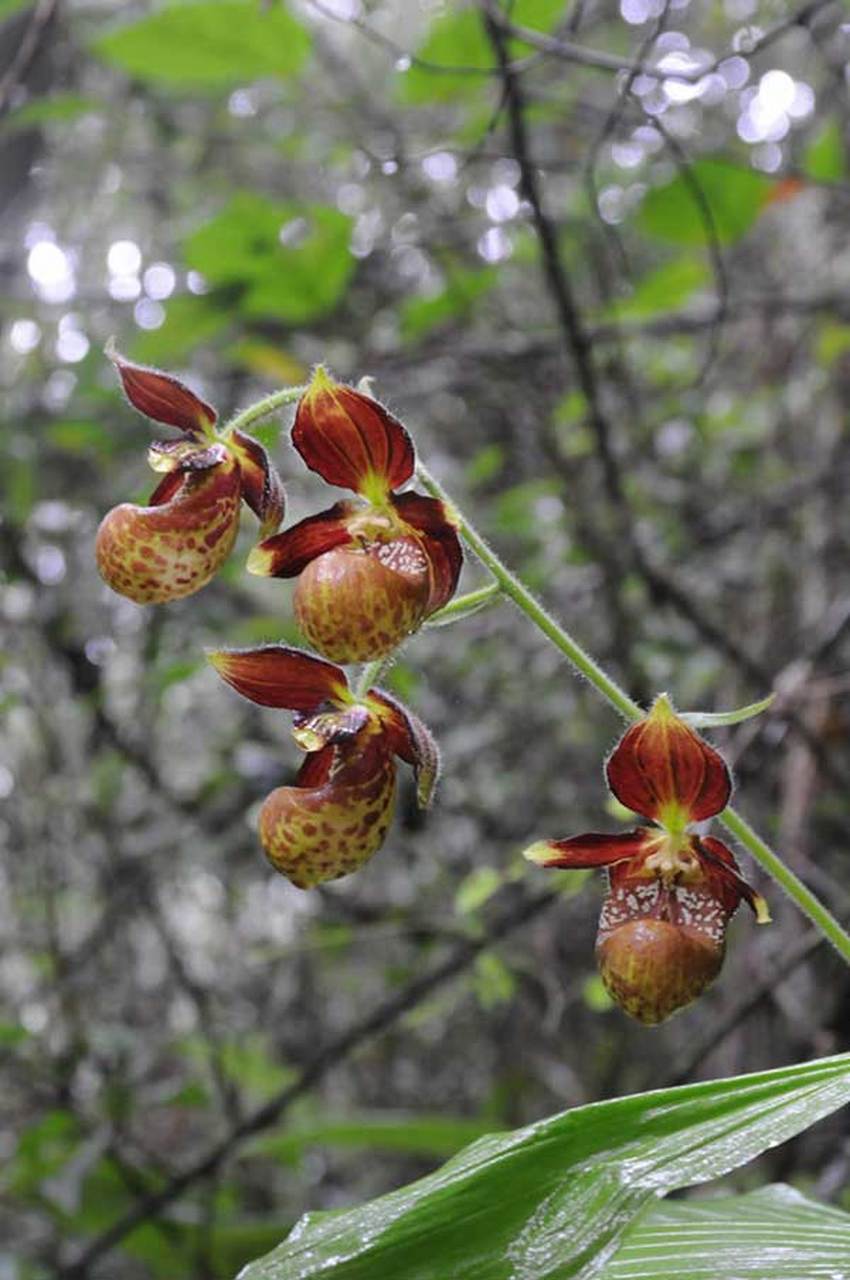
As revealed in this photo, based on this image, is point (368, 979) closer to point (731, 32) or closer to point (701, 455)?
point (701, 455)

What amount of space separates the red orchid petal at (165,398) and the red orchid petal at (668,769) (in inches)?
13.8

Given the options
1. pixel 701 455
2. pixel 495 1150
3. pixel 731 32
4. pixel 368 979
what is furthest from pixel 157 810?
pixel 731 32

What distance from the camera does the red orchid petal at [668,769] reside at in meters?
0.81

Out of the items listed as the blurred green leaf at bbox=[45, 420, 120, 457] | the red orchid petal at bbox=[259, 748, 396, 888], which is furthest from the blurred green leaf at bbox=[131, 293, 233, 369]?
the red orchid petal at bbox=[259, 748, 396, 888]

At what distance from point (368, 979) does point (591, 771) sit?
89cm

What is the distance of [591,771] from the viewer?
247 centimetres

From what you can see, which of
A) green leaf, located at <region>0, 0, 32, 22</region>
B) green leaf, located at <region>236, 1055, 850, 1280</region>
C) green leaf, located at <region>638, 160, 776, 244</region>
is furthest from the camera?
green leaf, located at <region>638, 160, 776, 244</region>

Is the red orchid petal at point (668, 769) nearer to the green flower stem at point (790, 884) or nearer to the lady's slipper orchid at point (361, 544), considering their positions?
the green flower stem at point (790, 884)

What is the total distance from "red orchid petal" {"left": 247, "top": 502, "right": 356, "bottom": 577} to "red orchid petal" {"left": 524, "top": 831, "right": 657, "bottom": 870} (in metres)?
0.24

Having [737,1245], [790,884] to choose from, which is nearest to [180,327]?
[790,884]

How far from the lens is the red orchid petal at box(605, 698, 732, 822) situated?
81 centimetres

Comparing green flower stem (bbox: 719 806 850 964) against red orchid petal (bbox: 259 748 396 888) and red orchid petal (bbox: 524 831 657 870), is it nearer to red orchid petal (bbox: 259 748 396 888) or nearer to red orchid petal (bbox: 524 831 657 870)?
red orchid petal (bbox: 524 831 657 870)

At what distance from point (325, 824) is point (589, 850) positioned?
177 millimetres

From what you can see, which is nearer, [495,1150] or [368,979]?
[495,1150]
